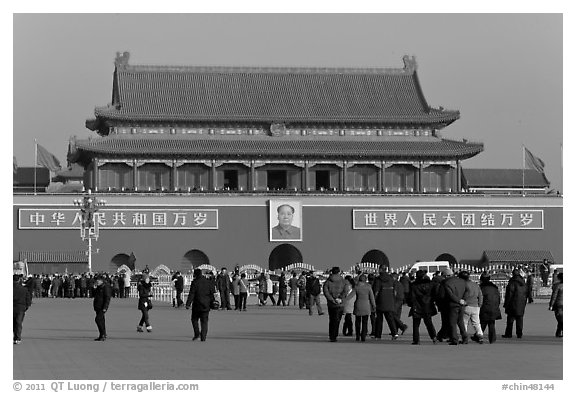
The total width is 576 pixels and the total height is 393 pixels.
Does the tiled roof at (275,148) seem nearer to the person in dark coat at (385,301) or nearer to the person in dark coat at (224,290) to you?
the person in dark coat at (224,290)

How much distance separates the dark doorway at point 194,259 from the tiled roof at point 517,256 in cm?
1204

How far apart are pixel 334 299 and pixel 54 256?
117 ft

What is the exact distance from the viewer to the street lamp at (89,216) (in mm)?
52719

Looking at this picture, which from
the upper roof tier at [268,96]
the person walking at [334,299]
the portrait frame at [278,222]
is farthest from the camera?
the upper roof tier at [268,96]

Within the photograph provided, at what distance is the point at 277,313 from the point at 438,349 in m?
14.3

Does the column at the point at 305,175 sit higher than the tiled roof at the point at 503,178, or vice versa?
the tiled roof at the point at 503,178

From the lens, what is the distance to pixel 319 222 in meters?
61.2

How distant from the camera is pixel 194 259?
6038cm

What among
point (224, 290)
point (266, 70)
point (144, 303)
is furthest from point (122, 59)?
point (144, 303)

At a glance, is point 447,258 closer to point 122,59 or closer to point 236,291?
point 122,59

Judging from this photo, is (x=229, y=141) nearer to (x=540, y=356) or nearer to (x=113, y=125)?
(x=113, y=125)

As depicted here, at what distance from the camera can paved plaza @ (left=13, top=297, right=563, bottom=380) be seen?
17.1m

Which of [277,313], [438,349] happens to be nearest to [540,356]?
[438,349]

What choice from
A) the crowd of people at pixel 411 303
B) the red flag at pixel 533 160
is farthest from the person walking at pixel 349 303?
the red flag at pixel 533 160
